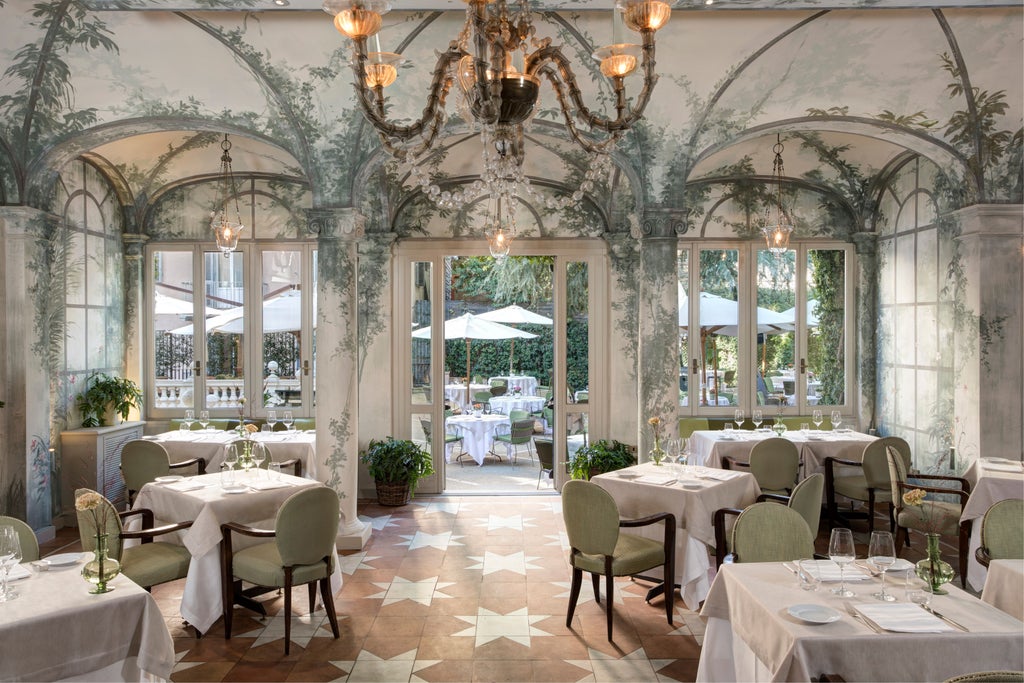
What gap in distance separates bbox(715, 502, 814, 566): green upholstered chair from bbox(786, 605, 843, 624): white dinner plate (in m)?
0.89

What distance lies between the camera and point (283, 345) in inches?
355

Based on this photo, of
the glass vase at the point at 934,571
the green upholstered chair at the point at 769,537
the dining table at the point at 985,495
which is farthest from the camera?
the dining table at the point at 985,495

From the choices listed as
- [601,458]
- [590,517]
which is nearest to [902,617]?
[590,517]

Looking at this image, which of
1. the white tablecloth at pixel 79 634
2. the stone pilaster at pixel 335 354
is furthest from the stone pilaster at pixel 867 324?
the white tablecloth at pixel 79 634

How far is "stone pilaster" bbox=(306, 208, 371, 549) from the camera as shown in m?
6.59

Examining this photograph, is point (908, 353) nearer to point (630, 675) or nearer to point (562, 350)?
point (562, 350)

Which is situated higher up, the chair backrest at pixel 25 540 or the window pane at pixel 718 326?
the window pane at pixel 718 326

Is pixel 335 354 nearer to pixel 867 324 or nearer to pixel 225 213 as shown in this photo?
pixel 225 213

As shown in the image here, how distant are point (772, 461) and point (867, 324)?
341 cm

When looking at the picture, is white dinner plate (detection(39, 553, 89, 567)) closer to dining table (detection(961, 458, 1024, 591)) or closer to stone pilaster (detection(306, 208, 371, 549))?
stone pilaster (detection(306, 208, 371, 549))

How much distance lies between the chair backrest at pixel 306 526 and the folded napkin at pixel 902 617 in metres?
2.95

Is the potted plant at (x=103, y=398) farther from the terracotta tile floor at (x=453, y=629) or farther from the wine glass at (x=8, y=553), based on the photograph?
the wine glass at (x=8, y=553)

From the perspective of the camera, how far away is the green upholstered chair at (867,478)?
6641 millimetres

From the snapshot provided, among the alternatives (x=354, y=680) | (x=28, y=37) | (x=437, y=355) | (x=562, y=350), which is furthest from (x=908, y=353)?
(x=28, y=37)
